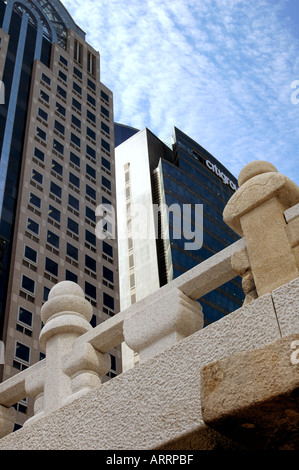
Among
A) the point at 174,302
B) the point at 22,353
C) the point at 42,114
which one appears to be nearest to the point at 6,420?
the point at 174,302

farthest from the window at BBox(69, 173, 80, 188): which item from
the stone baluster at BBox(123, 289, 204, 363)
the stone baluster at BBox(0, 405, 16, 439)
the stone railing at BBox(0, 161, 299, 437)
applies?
the stone baluster at BBox(123, 289, 204, 363)

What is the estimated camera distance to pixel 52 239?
43281mm

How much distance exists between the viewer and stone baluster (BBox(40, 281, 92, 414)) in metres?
5.16

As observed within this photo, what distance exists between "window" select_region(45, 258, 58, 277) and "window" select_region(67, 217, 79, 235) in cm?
483

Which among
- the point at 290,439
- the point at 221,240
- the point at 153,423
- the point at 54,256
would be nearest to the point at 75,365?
the point at 153,423

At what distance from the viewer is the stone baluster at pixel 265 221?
155 inches

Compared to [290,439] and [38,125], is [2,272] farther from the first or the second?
[290,439]

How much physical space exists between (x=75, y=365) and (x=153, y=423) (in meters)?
1.47

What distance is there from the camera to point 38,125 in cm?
4912

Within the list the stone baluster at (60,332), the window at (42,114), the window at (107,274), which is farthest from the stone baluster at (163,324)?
the window at (42,114)

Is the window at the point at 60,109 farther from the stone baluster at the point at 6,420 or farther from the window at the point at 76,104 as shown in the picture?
the stone baluster at the point at 6,420

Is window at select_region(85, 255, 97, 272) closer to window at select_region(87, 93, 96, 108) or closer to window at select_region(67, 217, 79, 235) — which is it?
window at select_region(67, 217, 79, 235)

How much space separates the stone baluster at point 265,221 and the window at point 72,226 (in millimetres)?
→ 41882

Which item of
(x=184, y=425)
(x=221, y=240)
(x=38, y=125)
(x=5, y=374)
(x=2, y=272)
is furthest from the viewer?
(x=221, y=240)
